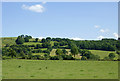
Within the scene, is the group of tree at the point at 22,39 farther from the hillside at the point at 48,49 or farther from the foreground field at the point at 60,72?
the foreground field at the point at 60,72

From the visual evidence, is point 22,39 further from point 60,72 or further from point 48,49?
point 60,72

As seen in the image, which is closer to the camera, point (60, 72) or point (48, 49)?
point (60, 72)

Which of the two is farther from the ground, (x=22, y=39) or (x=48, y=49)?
(x=22, y=39)

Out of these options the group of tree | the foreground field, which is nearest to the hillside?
the group of tree

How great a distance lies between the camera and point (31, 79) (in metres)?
19.4

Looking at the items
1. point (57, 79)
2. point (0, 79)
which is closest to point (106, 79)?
point (57, 79)

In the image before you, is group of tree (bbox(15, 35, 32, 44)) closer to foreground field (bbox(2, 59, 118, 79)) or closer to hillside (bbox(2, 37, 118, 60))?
hillside (bbox(2, 37, 118, 60))

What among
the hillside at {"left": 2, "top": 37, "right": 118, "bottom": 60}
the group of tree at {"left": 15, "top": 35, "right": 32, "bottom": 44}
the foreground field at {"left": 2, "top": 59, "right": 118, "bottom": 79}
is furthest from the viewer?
the group of tree at {"left": 15, "top": 35, "right": 32, "bottom": 44}

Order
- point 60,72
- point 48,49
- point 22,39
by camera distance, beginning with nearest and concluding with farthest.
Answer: point 60,72 → point 48,49 → point 22,39

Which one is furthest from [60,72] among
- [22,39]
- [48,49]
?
[22,39]

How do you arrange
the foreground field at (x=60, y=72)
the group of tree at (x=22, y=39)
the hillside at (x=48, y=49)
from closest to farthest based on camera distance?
1. the foreground field at (x=60, y=72)
2. the hillside at (x=48, y=49)
3. the group of tree at (x=22, y=39)

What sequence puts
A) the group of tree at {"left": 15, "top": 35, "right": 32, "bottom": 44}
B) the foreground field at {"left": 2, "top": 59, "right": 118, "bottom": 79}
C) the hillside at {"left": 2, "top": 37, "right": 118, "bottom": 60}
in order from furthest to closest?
the group of tree at {"left": 15, "top": 35, "right": 32, "bottom": 44}
the hillside at {"left": 2, "top": 37, "right": 118, "bottom": 60}
the foreground field at {"left": 2, "top": 59, "right": 118, "bottom": 79}

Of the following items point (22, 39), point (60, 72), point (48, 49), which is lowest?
point (60, 72)

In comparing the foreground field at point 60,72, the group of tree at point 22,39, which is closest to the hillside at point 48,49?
the group of tree at point 22,39
